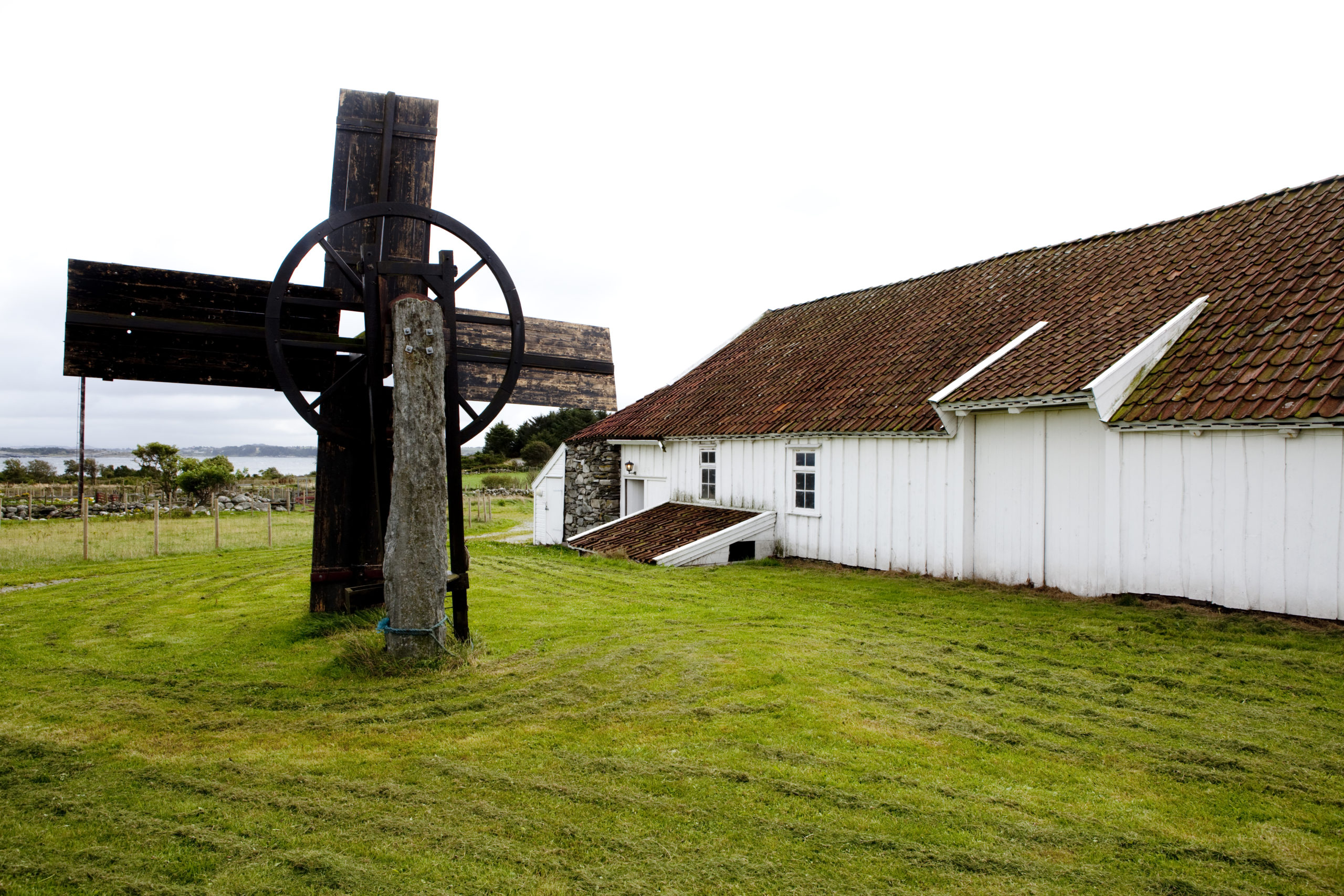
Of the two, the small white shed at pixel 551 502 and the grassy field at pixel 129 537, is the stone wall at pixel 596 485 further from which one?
the grassy field at pixel 129 537

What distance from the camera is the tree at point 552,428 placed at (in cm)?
6419

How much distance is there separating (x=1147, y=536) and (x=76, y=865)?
10.5 meters

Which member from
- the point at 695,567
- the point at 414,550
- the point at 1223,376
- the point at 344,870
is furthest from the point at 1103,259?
the point at 344,870

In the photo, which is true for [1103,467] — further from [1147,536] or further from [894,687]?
[894,687]

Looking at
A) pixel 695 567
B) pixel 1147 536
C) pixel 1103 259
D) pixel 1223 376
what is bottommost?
pixel 695 567

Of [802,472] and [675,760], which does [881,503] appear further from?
[675,760]

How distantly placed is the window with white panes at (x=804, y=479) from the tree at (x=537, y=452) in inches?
1972

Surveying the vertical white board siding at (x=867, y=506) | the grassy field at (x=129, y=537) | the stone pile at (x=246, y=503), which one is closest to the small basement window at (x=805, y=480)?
the vertical white board siding at (x=867, y=506)

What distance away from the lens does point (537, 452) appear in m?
65.1

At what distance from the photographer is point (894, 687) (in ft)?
19.2

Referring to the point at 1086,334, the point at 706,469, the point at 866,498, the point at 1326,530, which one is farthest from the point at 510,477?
the point at 1326,530

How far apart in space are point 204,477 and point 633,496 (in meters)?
27.2

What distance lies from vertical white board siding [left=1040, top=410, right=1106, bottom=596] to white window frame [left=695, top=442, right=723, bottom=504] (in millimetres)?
7607

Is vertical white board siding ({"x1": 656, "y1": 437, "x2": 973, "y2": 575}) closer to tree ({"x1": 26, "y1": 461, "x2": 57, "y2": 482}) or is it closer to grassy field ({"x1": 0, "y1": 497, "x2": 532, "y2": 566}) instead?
grassy field ({"x1": 0, "y1": 497, "x2": 532, "y2": 566})
